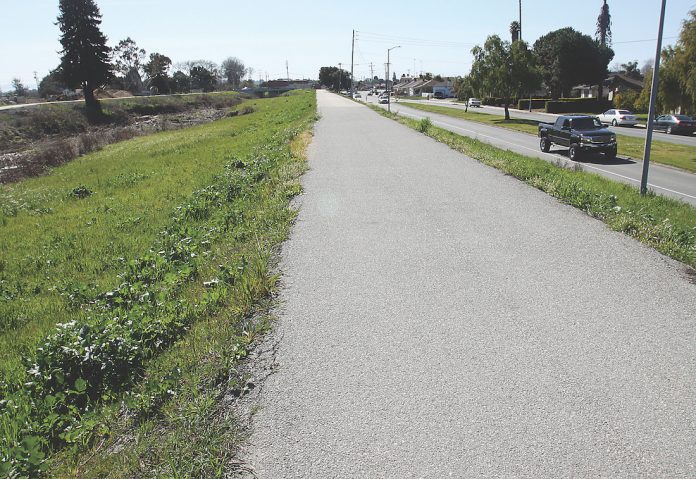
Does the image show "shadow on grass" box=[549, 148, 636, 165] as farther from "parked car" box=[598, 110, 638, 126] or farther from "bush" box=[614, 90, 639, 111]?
"bush" box=[614, 90, 639, 111]

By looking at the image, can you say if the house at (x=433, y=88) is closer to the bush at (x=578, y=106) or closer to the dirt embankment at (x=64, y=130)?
the bush at (x=578, y=106)

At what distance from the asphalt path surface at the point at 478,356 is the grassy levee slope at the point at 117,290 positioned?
978 mm

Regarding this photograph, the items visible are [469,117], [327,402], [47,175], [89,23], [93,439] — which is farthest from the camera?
[89,23]

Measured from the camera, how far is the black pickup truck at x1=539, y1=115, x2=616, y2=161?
22.6 metres

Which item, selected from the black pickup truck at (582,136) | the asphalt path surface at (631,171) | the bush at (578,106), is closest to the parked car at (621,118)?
the bush at (578,106)

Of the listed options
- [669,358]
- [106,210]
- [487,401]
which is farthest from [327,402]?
[106,210]

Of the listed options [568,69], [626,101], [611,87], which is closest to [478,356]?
[626,101]

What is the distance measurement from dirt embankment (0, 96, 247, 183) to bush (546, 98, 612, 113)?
45.3m

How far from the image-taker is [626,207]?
36.9 feet

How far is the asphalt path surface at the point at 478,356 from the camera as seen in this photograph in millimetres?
3871

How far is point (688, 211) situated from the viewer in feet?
39.1

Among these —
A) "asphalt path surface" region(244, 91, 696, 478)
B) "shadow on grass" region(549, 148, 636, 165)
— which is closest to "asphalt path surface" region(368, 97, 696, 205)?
→ "shadow on grass" region(549, 148, 636, 165)

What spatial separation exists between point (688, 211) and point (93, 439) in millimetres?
13331

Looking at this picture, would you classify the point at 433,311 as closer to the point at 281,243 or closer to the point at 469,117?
the point at 281,243
